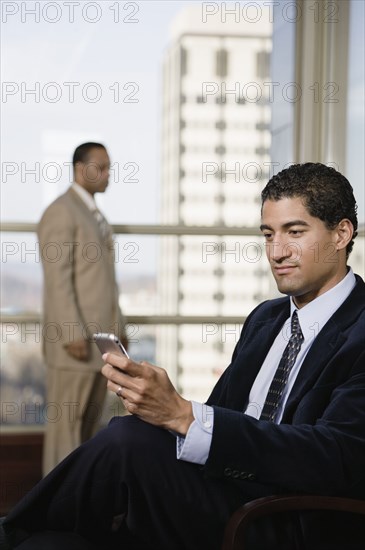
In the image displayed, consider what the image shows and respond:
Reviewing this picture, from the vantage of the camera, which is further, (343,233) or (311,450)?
(343,233)

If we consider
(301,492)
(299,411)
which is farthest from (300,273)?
(301,492)

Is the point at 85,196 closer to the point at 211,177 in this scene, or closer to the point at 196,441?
the point at 211,177

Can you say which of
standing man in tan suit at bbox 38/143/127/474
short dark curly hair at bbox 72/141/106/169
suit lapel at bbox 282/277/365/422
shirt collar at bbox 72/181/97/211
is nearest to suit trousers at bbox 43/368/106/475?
standing man in tan suit at bbox 38/143/127/474

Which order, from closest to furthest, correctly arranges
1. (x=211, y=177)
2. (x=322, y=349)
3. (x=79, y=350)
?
(x=322, y=349), (x=79, y=350), (x=211, y=177)

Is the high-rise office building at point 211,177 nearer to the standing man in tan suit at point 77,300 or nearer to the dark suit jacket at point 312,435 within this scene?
the standing man in tan suit at point 77,300

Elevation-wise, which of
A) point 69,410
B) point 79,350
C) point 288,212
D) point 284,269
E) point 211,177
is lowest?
point 69,410

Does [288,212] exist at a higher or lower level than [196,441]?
higher

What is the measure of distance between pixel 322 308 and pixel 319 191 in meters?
0.22

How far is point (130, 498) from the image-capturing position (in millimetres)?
1308

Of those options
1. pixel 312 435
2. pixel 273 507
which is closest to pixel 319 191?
pixel 312 435

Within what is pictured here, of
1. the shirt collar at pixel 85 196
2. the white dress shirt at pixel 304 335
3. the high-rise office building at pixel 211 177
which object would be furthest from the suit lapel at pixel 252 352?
the high-rise office building at pixel 211 177

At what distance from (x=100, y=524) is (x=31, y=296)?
2.14m

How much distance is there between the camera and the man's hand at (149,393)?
4.21 ft

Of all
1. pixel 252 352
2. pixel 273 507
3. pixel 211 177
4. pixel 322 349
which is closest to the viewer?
pixel 273 507
